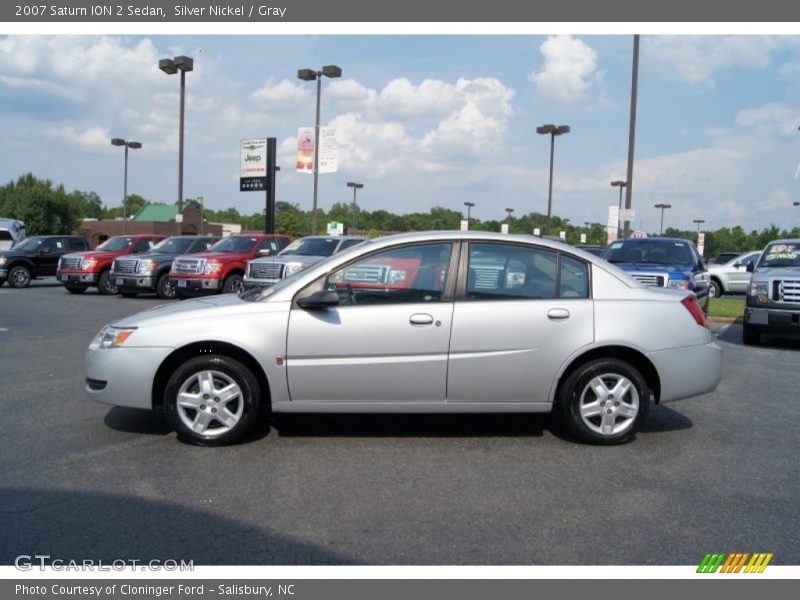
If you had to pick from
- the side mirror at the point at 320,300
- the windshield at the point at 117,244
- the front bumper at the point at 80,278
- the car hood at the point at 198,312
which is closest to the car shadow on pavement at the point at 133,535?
the car hood at the point at 198,312

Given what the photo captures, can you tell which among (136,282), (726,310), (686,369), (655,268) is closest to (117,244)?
(136,282)

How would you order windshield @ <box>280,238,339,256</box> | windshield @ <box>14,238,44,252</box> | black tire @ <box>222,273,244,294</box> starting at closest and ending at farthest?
1. windshield @ <box>280,238,339,256</box>
2. black tire @ <box>222,273,244,294</box>
3. windshield @ <box>14,238,44,252</box>

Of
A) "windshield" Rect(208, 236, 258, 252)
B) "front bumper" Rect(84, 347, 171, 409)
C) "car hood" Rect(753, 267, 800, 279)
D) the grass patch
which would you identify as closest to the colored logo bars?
"front bumper" Rect(84, 347, 171, 409)

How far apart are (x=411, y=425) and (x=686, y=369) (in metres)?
2.28

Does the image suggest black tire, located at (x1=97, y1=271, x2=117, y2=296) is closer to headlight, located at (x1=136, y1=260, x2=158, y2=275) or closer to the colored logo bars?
headlight, located at (x1=136, y1=260, x2=158, y2=275)

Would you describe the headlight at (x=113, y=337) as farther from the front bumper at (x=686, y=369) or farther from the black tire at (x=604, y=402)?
the front bumper at (x=686, y=369)

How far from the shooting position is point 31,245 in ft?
80.5

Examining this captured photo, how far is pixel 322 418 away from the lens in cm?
628

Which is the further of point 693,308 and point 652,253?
point 652,253

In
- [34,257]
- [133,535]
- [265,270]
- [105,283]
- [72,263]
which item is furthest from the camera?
[34,257]

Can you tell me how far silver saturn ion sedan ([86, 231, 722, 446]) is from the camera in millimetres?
5293

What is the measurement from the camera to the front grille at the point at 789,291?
35.1 feet

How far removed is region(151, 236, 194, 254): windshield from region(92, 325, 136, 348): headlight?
1532 centimetres

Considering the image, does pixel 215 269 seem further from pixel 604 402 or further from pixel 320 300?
pixel 604 402
